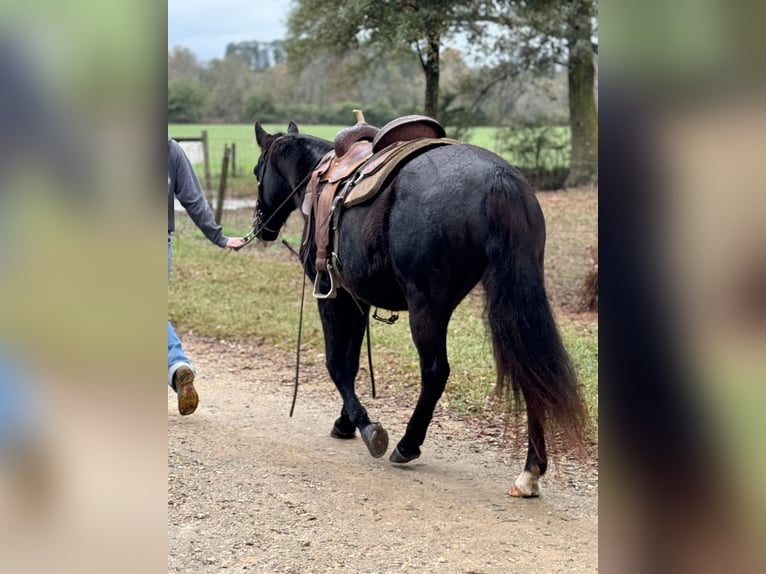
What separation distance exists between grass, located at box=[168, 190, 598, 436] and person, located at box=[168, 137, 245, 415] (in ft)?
6.30

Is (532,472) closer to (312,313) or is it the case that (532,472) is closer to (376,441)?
(376,441)

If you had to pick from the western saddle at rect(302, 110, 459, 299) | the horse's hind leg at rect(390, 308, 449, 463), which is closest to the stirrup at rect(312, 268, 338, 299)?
the western saddle at rect(302, 110, 459, 299)

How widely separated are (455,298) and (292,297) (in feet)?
21.0

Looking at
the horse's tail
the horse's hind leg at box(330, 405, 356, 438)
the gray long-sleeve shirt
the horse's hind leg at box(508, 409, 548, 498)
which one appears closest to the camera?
the horse's tail

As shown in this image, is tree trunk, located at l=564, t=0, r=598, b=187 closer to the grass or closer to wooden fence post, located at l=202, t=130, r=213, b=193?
the grass

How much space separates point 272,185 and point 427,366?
213 centimetres

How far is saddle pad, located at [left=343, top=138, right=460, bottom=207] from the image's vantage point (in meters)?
4.68

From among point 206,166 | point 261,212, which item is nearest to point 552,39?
point 206,166

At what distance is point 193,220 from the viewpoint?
5.57 metres
